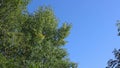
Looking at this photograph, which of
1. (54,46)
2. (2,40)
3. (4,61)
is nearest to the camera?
(4,61)

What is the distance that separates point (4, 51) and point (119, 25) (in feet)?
33.7

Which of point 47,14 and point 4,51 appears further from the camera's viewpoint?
point 47,14

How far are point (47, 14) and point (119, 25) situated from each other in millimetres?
7766

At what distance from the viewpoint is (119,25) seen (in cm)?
3988

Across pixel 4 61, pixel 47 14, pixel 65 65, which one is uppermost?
pixel 47 14

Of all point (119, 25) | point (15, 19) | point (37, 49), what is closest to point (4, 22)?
point (15, 19)

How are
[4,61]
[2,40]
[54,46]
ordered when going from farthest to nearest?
[54,46], [2,40], [4,61]

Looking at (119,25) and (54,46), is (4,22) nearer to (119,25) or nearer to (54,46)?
(54,46)

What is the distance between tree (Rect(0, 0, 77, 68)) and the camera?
39.0 meters

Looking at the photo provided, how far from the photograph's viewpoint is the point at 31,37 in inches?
1649

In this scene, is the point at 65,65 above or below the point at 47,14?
below

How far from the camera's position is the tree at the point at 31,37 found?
128 feet

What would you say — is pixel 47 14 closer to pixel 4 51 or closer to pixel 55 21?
pixel 55 21

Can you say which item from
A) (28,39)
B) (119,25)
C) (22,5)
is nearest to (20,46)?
(28,39)
